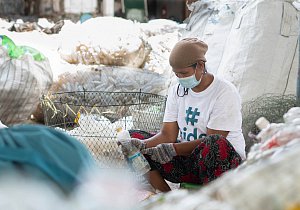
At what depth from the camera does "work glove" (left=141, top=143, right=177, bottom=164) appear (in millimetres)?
2793

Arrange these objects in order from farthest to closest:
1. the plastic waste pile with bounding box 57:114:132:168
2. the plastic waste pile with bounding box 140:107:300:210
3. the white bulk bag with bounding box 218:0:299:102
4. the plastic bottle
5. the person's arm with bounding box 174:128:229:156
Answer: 1. the white bulk bag with bounding box 218:0:299:102
2. the plastic waste pile with bounding box 57:114:132:168
3. the plastic bottle
4. the person's arm with bounding box 174:128:229:156
5. the plastic waste pile with bounding box 140:107:300:210

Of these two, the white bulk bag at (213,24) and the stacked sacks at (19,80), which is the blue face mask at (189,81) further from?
the stacked sacks at (19,80)

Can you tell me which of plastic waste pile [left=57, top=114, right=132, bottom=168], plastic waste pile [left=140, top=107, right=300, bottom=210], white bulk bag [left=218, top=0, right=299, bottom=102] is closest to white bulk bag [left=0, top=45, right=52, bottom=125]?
plastic waste pile [left=57, top=114, right=132, bottom=168]

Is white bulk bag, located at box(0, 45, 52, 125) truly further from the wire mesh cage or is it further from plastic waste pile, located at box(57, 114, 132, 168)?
plastic waste pile, located at box(57, 114, 132, 168)

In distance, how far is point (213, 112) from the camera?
2762mm

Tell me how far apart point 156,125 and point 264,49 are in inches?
Result: 36.9

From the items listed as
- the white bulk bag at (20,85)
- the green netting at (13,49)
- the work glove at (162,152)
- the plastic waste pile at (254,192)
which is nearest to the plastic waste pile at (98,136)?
the work glove at (162,152)

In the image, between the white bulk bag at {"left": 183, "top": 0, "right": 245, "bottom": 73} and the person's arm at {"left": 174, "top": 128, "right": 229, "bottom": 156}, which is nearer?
the person's arm at {"left": 174, "top": 128, "right": 229, "bottom": 156}

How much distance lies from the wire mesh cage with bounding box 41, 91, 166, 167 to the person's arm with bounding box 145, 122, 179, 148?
0.68 feet

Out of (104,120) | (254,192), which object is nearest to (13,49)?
(104,120)

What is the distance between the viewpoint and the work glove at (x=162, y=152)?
9.16 feet

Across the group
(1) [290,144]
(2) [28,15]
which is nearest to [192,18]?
(1) [290,144]

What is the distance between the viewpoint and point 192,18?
177 inches

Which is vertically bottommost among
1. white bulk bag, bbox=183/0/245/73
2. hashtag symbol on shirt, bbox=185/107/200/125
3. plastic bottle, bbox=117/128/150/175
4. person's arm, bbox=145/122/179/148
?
plastic bottle, bbox=117/128/150/175
